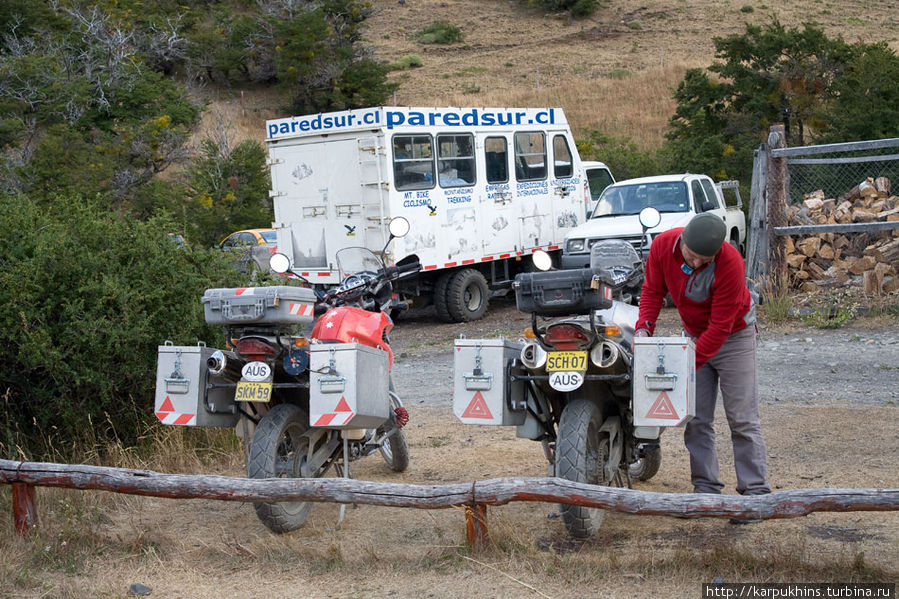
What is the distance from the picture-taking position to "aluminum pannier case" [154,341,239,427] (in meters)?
5.32

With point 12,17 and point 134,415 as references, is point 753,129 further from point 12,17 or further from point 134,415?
point 12,17

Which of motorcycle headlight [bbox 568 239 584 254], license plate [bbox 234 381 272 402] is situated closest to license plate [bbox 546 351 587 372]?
license plate [bbox 234 381 272 402]

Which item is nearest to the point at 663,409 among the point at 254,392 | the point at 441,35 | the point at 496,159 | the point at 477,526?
the point at 477,526

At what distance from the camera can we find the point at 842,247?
1275 centimetres

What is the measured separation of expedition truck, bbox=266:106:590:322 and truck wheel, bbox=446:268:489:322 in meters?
0.02

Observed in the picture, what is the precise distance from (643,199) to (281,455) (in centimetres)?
1040

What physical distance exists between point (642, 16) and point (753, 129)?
33.5 meters

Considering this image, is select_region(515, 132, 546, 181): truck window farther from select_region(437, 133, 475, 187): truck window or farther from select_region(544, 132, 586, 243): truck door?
select_region(437, 133, 475, 187): truck window

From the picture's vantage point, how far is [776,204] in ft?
39.8

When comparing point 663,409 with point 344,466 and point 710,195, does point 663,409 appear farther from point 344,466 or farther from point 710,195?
point 710,195

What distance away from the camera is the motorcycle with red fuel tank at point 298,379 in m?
5.07

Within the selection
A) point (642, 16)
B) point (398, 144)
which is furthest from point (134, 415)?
point (642, 16)

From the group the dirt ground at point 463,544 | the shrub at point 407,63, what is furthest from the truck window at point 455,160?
the shrub at point 407,63

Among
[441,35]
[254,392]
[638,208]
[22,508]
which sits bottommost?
[22,508]
